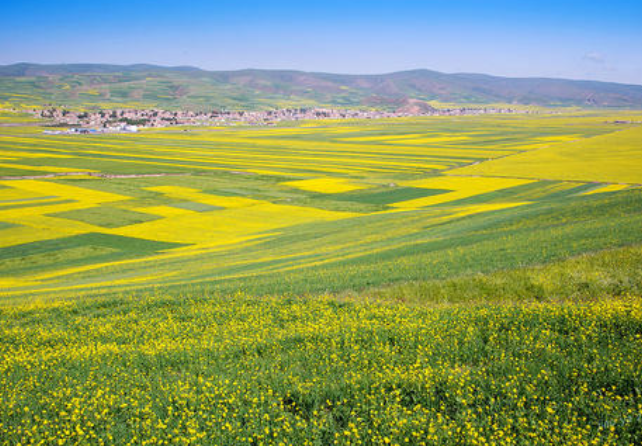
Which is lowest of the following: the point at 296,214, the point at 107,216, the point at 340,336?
the point at 107,216

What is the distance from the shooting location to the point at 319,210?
57.9 metres

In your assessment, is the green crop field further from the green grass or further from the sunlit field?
the green grass

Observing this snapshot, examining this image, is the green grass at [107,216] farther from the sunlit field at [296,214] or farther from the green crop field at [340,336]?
the green crop field at [340,336]

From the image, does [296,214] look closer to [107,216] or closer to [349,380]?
[107,216]

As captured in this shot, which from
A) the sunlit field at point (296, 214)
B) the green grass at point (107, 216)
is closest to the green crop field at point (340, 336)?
the sunlit field at point (296, 214)

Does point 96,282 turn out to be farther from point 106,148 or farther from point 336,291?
point 106,148

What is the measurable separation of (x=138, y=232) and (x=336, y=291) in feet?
113

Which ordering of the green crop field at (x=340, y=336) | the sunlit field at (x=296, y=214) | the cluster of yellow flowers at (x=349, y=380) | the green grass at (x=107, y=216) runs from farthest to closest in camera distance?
the green grass at (x=107, y=216) → the sunlit field at (x=296, y=214) → the green crop field at (x=340, y=336) → the cluster of yellow flowers at (x=349, y=380)

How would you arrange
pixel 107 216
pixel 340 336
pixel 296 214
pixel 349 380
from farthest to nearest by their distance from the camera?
pixel 296 214 → pixel 107 216 → pixel 340 336 → pixel 349 380

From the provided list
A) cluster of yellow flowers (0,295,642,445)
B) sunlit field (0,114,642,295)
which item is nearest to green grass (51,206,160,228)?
sunlit field (0,114,642,295)

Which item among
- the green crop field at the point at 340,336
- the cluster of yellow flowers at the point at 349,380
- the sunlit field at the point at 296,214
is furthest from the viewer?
the sunlit field at the point at 296,214

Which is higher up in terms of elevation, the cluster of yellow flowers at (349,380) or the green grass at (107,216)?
the cluster of yellow flowers at (349,380)

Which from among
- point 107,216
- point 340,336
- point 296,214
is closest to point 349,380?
point 340,336

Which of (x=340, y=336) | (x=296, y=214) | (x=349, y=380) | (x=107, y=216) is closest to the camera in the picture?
(x=349, y=380)
